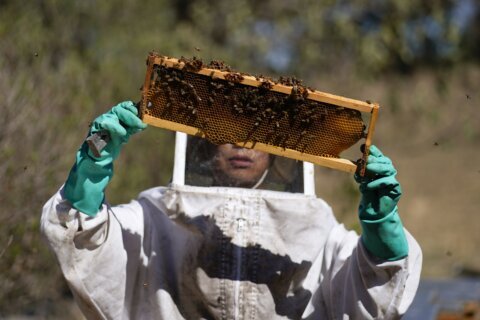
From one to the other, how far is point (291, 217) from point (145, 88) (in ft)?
3.00

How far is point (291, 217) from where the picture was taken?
4.09 metres

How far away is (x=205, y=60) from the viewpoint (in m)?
9.50

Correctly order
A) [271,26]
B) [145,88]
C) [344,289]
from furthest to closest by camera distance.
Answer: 1. [271,26]
2. [344,289]
3. [145,88]

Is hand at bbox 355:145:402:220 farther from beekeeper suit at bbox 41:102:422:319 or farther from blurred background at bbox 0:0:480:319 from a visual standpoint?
blurred background at bbox 0:0:480:319

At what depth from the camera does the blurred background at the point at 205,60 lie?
585 cm

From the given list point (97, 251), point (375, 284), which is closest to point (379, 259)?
point (375, 284)

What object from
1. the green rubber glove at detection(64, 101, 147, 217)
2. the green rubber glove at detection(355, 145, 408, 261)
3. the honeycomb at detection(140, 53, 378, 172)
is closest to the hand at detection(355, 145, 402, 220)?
the green rubber glove at detection(355, 145, 408, 261)

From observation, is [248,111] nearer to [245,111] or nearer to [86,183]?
[245,111]

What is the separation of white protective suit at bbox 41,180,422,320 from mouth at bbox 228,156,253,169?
0.13 metres

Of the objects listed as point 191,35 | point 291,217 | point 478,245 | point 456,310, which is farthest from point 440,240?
point 291,217

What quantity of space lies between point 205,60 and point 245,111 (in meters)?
5.86

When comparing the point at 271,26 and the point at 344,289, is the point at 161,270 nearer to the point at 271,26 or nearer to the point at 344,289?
the point at 344,289

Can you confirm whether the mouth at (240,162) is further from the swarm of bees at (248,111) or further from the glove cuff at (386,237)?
the glove cuff at (386,237)

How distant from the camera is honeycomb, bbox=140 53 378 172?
3.64 metres
